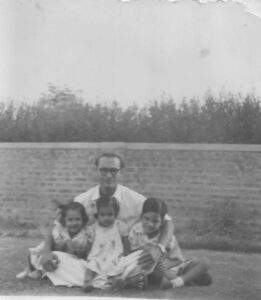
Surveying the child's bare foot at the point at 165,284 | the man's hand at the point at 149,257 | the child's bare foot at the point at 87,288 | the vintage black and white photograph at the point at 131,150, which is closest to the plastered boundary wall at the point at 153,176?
the vintage black and white photograph at the point at 131,150

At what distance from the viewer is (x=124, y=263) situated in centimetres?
277

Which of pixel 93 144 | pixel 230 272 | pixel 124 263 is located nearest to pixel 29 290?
pixel 124 263

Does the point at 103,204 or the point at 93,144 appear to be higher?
the point at 93,144

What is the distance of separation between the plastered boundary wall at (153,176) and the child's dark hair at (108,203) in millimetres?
123

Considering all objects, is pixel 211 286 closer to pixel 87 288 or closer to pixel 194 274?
pixel 194 274

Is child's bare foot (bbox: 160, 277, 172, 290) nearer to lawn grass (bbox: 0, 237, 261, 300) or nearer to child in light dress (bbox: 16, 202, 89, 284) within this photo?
lawn grass (bbox: 0, 237, 261, 300)

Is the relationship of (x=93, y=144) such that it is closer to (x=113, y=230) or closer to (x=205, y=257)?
(x=113, y=230)

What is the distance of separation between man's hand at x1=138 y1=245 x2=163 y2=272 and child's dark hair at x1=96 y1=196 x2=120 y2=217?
310 millimetres

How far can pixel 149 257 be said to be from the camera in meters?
2.76

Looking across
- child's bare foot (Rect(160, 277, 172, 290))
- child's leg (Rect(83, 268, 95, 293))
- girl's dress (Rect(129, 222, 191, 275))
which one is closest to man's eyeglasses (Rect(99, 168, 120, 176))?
girl's dress (Rect(129, 222, 191, 275))

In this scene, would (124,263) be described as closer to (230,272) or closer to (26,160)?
(230,272)

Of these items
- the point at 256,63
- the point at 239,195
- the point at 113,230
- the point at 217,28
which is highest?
the point at 217,28

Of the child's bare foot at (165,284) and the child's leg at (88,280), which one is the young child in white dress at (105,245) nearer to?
the child's leg at (88,280)

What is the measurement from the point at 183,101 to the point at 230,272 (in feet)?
3.77
